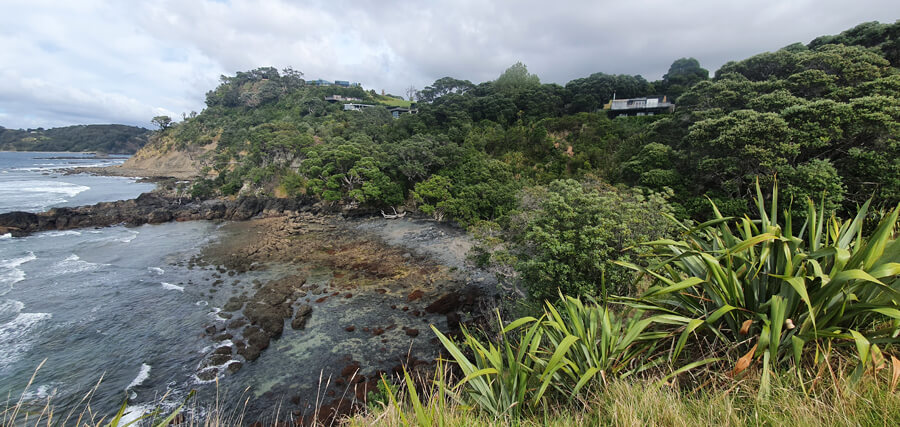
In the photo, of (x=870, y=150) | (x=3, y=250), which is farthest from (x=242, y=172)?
(x=870, y=150)

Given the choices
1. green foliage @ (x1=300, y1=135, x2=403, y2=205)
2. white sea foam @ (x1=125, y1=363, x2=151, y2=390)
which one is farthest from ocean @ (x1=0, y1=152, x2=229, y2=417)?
green foliage @ (x1=300, y1=135, x2=403, y2=205)

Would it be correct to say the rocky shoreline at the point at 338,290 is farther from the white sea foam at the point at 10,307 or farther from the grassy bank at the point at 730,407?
the white sea foam at the point at 10,307

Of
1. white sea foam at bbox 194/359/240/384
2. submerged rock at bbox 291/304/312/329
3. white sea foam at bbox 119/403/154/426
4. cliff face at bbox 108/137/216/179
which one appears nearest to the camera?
white sea foam at bbox 119/403/154/426

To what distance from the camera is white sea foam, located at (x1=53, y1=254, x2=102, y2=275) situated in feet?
56.0

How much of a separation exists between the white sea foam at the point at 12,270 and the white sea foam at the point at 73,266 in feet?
3.85

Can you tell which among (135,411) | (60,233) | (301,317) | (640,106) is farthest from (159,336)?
(640,106)

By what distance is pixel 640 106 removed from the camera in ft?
122

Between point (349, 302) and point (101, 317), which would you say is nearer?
point (101, 317)

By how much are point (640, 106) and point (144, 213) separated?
162ft

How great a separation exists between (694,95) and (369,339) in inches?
904

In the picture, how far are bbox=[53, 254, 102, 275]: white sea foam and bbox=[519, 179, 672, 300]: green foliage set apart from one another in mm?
22264

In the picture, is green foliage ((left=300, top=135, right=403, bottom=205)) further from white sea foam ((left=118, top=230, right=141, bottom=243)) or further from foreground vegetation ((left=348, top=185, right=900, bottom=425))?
foreground vegetation ((left=348, top=185, right=900, bottom=425))

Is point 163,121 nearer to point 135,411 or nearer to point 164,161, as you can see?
point 164,161

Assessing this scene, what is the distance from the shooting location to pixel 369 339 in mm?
11391
